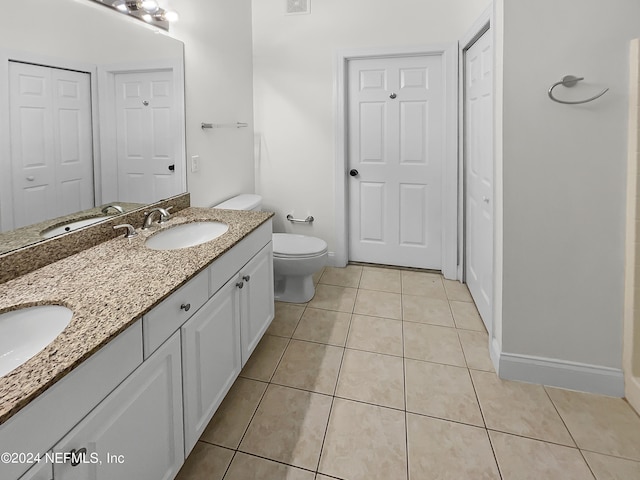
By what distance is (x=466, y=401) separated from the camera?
A: 5.87 feet

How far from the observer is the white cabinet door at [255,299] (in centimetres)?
182

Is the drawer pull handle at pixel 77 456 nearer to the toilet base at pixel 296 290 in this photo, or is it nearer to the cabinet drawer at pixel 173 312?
the cabinet drawer at pixel 173 312

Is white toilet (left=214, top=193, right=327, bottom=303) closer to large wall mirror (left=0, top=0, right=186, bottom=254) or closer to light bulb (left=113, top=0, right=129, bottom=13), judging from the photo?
large wall mirror (left=0, top=0, right=186, bottom=254)

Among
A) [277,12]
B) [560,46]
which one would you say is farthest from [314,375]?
[277,12]

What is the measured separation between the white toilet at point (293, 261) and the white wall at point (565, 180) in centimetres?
128

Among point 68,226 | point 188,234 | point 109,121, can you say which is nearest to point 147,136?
point 109,121

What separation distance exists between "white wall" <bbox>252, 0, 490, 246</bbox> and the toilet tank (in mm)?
493

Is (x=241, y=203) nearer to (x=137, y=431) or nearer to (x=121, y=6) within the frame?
(x=121, y=6)

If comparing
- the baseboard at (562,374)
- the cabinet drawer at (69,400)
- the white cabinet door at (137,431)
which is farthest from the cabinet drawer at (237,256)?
the baseboard at (562,374)

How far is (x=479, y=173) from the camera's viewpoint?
2.56 meters

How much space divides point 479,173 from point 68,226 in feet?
7.66

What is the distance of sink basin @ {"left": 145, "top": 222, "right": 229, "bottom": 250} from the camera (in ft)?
6.06

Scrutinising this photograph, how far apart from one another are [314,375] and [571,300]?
129 cm

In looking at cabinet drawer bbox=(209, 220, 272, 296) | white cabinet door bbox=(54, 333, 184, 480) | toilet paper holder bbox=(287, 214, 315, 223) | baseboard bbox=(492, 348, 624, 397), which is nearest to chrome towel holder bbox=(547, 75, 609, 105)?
baseboard bbox=(492, 348, 624, 397)
